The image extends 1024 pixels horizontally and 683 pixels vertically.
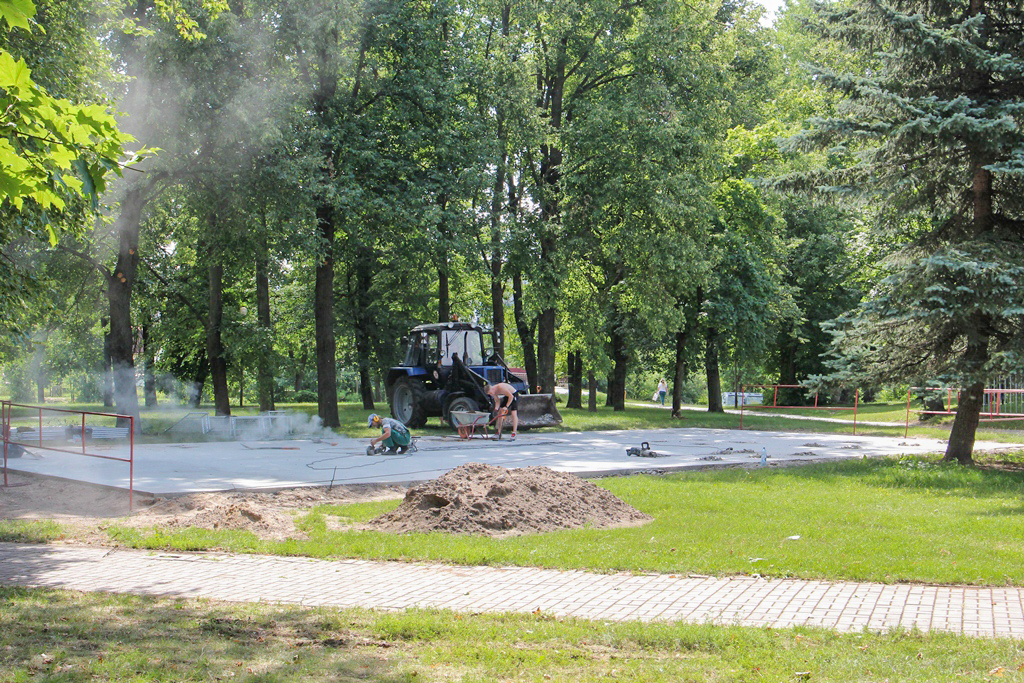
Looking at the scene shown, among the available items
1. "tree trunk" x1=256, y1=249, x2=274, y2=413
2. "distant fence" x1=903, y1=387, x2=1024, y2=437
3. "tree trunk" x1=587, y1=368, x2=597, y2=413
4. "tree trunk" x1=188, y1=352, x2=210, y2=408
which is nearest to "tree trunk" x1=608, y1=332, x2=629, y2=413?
"tree trunk" x1=587, y1=368, x2=597, y2=413

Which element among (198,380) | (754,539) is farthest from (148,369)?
(754,539)

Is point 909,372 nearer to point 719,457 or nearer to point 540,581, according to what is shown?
point 719,457

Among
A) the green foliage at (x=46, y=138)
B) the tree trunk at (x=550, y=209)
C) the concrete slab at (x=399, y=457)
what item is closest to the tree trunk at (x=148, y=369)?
the tree trunk at (x=550, y=209)

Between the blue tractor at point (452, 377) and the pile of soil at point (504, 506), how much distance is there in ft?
39.6

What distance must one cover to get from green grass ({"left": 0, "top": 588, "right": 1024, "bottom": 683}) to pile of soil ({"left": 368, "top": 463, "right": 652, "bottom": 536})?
354 centimetres

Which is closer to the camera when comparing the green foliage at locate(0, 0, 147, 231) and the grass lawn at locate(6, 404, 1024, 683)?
the green foliage at locate(0, 0, 147, 231)

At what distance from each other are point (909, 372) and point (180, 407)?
36.0 metres

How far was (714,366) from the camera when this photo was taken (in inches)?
1432

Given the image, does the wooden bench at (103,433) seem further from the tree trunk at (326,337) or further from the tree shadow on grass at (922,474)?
the tree shadow on grass at (922,474)

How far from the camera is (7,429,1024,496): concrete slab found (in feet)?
44.9

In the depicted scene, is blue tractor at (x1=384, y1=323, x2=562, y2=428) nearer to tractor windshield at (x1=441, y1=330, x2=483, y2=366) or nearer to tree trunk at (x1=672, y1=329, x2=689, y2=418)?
tractor windshield at (x1=441, y1=330, x2=483, y2=366)

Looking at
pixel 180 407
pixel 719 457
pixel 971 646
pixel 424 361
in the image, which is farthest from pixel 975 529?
pixel 180 407

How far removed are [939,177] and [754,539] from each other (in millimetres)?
10034

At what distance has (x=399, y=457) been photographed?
17094 millimetres
